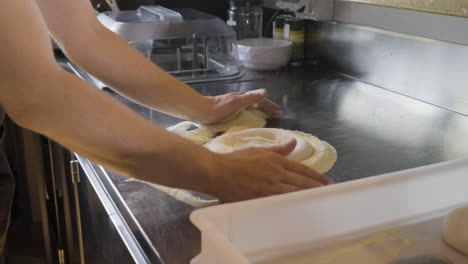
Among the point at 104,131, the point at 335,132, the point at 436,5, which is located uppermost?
the point at 436,5

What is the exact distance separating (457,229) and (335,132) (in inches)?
19.9

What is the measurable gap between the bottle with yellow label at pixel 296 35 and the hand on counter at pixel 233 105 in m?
0.54

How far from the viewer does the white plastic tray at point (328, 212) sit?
47 cm

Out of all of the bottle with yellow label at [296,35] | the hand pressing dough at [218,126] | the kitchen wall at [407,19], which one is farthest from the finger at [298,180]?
the bottle with yellow label at [296,35]

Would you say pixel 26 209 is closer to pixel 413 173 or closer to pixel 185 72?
pixel 185 72

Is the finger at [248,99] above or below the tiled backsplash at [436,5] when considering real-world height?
below

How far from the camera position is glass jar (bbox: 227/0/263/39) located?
5.94 ft

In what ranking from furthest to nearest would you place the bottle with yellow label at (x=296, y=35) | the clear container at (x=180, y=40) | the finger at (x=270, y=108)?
1. the bottle with yellow label at (x=296, y=35)
2. the clear container at (x=180, y=40)
3. the finger at (x=270, y=108)

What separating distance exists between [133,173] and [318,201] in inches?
11.2

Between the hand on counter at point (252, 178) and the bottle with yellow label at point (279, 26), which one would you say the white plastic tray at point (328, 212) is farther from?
the bottle with yellow label at point (279, 26)

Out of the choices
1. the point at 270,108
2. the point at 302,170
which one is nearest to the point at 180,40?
the point at 270,108

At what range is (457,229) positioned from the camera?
55cm

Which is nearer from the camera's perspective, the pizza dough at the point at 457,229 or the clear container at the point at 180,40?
the pizza dough at the point at 457,229

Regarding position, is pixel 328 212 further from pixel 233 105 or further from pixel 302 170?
pixel 233 105
